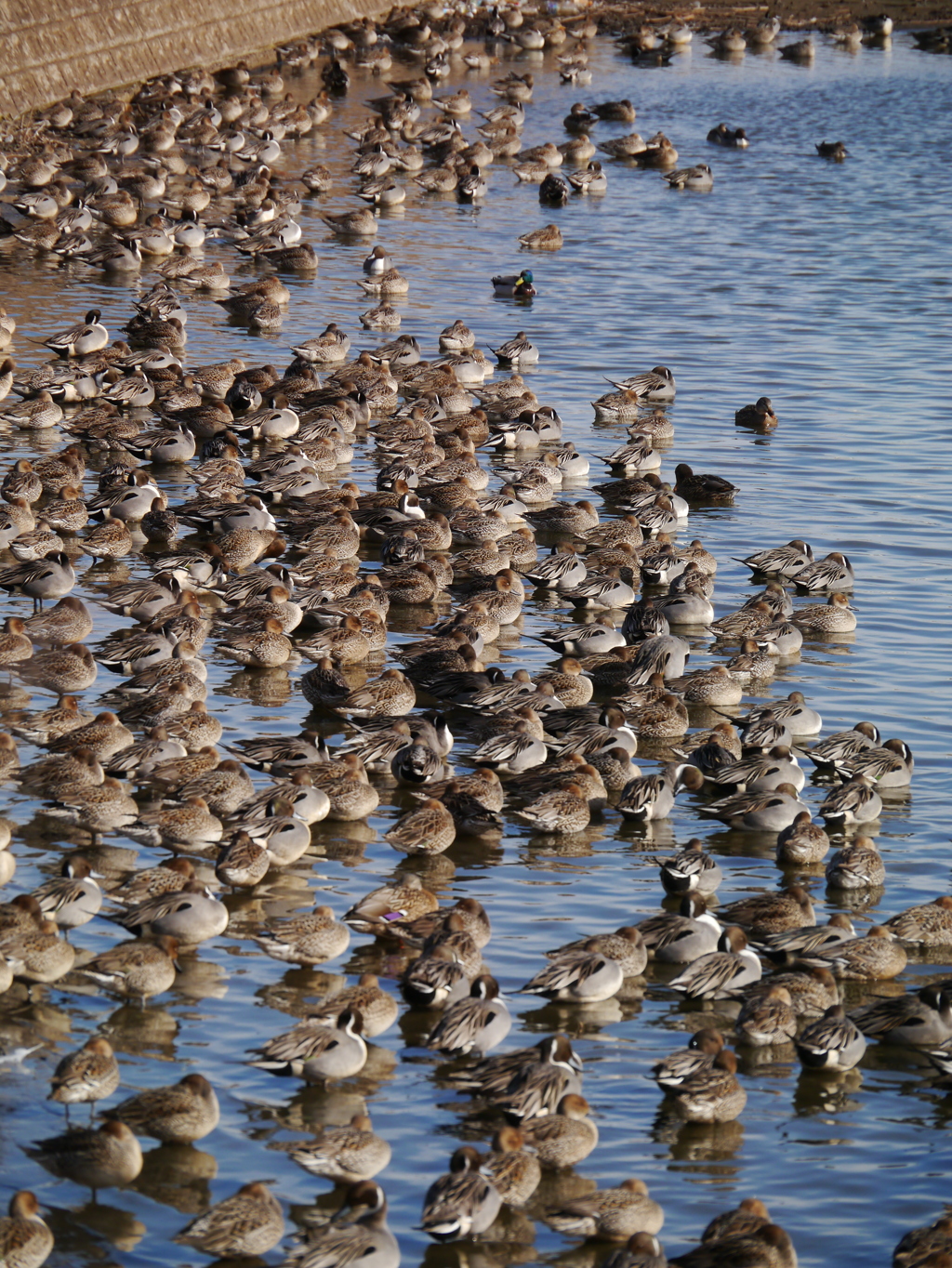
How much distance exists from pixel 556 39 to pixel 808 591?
48.5m

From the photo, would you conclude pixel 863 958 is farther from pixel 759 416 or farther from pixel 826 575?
pixel 759 416

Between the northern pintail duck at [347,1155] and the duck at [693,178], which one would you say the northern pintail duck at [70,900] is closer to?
the northern pintail duck at [347,1155]

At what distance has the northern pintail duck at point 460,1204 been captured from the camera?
9.34 meters

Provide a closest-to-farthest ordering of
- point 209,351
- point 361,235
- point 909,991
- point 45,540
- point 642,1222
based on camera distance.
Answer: point 642,1222
point 909,991
point 45,540
point 209,351
point 361,235

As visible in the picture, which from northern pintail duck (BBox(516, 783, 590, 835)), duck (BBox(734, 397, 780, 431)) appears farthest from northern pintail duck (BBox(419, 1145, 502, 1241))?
duck (BBox(734, 397, 780, 431))

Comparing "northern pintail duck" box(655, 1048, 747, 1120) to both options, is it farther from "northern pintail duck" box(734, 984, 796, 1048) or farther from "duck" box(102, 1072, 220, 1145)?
"duck" box(102, 1072, 220, 1145)

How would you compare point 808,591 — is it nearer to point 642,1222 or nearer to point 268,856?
point 268,856

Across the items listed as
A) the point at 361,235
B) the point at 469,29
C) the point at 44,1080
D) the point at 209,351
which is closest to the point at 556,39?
the point at 469,29

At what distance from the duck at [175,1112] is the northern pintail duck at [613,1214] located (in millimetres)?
2065

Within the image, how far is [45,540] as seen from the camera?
19.1m

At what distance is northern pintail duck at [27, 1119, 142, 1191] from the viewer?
9633 mm

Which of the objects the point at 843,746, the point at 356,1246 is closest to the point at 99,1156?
the point at 356,1246

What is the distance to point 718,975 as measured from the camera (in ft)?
40.0

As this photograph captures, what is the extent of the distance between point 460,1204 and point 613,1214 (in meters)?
0.86
